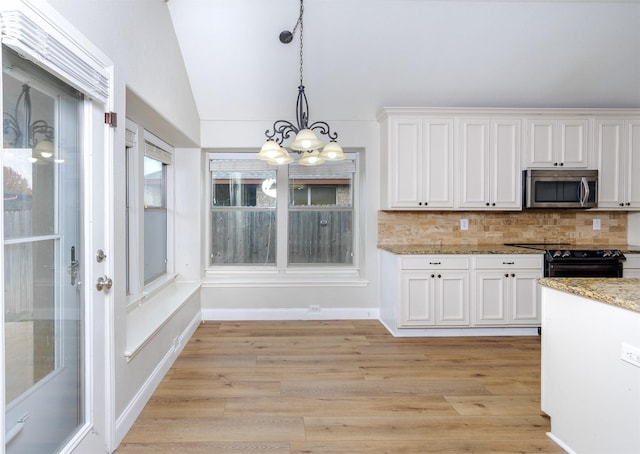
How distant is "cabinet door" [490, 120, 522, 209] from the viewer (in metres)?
3.93

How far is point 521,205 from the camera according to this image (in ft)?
13.1

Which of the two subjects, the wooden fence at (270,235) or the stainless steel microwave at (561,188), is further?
the wooden fence at (270,235)

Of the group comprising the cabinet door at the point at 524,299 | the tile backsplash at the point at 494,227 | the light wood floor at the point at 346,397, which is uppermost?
the tile backsplash at the point at 494,227

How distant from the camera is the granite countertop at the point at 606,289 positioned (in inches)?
61.9

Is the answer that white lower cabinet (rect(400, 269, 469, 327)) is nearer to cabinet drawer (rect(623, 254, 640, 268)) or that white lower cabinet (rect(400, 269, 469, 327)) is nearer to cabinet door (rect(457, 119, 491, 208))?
cabinet door (rect(457, 119, 491, 208))

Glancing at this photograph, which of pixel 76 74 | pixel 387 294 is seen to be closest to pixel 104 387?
pixel 76 74

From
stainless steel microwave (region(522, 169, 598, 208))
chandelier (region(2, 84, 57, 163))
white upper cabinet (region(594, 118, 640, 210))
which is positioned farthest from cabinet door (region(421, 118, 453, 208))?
chandelier (region(2, 84, 57, 163))

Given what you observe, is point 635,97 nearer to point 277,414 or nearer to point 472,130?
point 472,130

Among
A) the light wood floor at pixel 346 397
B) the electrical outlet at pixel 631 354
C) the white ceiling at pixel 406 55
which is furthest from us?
the white ceiling at pixel 406 55

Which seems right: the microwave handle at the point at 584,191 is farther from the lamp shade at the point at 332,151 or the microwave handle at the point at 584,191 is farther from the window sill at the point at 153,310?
the window sill at the point at 153,310

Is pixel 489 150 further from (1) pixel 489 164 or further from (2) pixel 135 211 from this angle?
(2) pixel 135 211

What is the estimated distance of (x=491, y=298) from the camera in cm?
374

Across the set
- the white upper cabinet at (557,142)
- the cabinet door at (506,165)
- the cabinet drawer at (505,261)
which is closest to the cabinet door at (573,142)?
the white upper cabinet at (557,142)

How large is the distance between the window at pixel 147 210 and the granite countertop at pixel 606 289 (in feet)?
9.84
